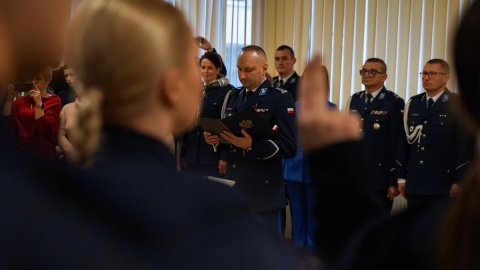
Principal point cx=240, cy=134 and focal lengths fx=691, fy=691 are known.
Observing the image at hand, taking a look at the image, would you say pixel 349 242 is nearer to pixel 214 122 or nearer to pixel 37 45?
pixel 37 45

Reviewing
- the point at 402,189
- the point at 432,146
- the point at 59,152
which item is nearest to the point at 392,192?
the point at 402,189

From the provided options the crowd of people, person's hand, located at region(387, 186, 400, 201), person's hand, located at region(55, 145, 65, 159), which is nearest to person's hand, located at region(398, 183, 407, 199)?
person's hand, located at region(387, 186, 400, 201)

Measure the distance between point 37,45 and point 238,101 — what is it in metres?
3.64

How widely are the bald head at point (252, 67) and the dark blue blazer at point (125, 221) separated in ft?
11.2

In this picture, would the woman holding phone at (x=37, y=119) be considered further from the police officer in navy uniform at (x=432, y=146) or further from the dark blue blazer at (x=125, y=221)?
the dark blue blazer at (x=125, y=221)

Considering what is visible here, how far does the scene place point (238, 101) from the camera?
441 centimetres

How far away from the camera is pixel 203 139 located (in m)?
4.62

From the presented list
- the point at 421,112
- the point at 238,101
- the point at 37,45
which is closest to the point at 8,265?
the point at 37,45

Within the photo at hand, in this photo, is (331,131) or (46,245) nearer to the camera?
(46,245)

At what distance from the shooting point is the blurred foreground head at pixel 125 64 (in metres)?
0.91

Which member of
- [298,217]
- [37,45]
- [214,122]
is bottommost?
[298,217]

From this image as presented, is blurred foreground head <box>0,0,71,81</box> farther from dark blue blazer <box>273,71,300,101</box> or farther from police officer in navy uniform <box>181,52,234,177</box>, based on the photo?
dark blue blazer <box>273,71,300,101</box>

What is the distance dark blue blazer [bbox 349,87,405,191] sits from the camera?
5070mm

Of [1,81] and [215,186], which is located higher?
[1,81]
